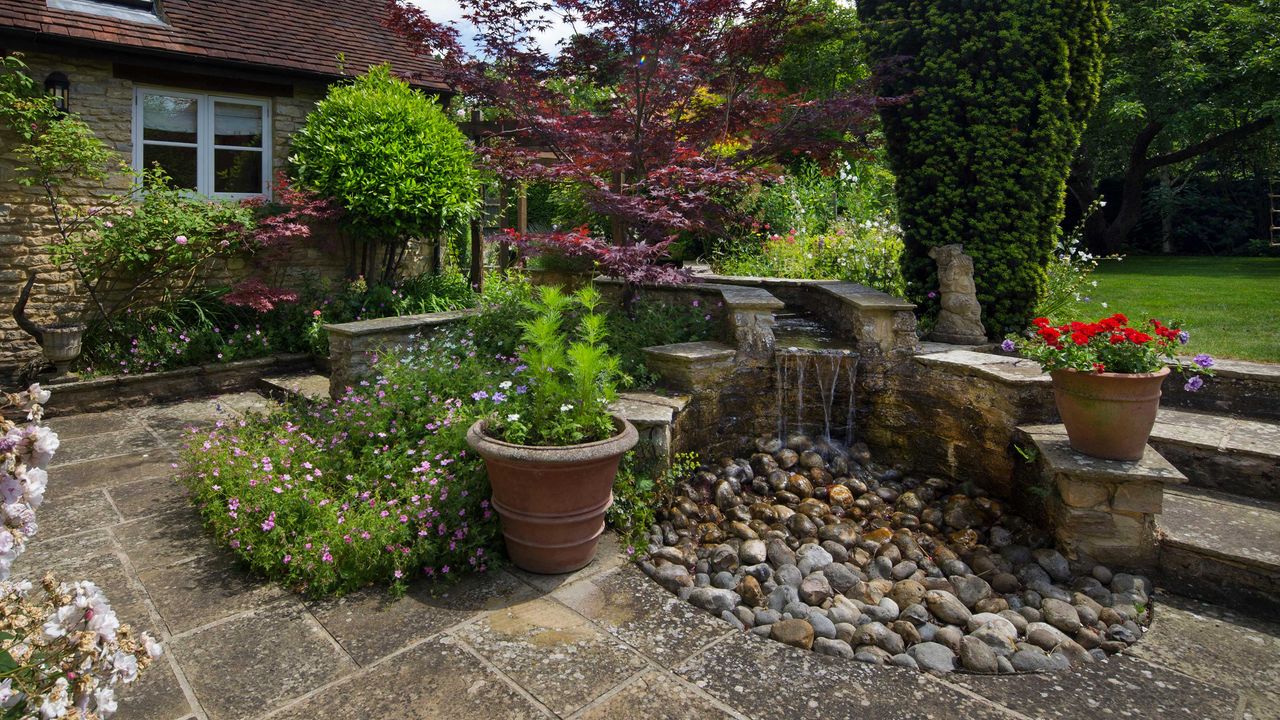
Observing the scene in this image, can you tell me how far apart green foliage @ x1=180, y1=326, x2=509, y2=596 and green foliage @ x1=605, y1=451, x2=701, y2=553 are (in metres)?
0.67

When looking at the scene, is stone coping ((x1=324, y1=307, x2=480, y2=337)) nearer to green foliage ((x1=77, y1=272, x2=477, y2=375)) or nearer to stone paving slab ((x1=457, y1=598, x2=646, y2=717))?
green foliage ((x1=77, y1=272, x2=477, y2=375))

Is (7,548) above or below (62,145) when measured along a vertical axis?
A: below

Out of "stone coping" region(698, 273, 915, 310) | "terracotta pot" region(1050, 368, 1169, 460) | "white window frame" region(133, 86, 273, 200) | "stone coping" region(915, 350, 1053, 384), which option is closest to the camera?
"terracotta pot" region(1050, 368, 1169, 460)

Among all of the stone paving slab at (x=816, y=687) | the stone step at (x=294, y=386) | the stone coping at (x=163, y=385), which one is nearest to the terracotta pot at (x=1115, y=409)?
the stone paving slab at (x=816, y=687)

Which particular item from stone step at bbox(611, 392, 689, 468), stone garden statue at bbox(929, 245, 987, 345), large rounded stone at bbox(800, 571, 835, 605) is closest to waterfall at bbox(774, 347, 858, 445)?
stone garden statue at bbox(929, 245, 987, 345)

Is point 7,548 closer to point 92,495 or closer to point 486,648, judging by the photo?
point 486,648

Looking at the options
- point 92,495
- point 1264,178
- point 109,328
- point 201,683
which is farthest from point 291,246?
point 1264,178

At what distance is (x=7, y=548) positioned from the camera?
1.25 meters

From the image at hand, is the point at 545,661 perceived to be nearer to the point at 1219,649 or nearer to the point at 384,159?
the point at 1219,649

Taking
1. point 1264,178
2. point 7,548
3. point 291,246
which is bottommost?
point 7,548

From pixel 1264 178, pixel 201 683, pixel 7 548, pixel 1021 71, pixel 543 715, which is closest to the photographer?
pixel 7 548

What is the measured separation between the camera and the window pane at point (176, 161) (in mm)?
7191

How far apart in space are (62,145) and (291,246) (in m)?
2.13

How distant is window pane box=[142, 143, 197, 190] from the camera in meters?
7.19
